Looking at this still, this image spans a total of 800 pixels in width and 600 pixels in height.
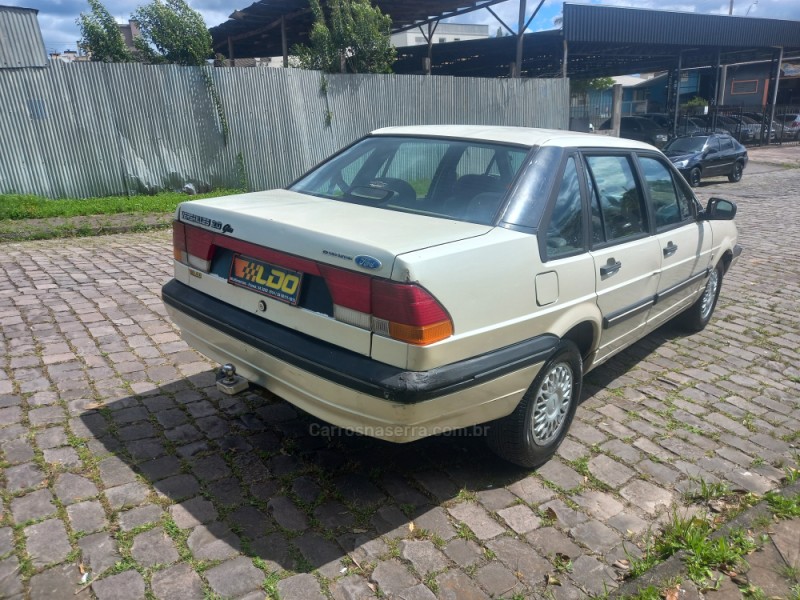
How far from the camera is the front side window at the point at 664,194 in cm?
436

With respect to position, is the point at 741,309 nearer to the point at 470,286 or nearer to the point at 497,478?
the point at 497,478

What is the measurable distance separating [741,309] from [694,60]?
30.2 m

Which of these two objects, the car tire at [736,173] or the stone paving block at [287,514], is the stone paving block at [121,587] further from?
the car tire at [736,173]

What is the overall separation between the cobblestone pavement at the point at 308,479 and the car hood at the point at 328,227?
1.23 metres

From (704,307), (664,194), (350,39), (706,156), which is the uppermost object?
(350,39)

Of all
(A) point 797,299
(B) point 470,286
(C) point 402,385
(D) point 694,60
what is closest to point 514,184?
(B) point 470,286

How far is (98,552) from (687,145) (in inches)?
726

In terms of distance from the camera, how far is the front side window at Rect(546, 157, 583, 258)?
3223mm

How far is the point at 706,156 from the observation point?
56.2ft

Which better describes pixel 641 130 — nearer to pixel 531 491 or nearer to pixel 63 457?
pixel 531 491

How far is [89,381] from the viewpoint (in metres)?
4.20

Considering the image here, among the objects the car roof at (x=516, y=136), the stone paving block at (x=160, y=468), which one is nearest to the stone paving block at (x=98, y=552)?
the stone paving block at (x=160, y=468)

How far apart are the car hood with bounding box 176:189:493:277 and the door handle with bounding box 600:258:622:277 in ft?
2.95

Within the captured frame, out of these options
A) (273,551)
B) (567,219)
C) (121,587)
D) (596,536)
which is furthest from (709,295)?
(121,587)
